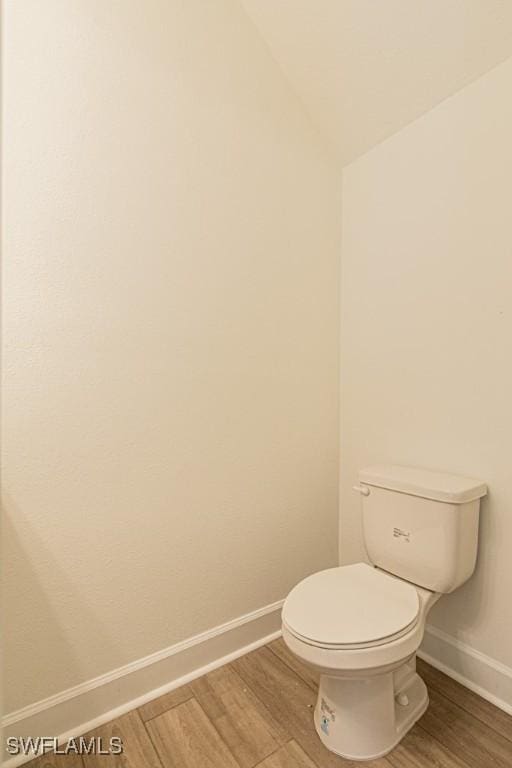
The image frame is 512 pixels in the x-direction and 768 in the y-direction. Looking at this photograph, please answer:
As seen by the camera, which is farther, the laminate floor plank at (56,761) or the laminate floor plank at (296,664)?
the laminate floor plank at (296,664)

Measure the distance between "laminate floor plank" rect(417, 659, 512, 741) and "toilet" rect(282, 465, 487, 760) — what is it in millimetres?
113

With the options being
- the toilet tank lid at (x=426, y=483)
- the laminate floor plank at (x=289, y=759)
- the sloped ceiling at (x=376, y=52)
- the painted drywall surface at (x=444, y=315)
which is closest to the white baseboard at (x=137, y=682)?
the laminate floor plank at (x=289, y=759)

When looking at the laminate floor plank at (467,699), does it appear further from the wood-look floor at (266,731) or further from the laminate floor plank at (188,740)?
the laminate floor plank at (188,740)

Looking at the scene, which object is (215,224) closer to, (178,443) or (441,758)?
(178,443)

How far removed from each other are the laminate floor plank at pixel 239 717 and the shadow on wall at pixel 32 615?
0.43 m

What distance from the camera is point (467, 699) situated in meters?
1.32

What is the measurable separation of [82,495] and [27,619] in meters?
0.36

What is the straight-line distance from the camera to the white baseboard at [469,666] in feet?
4.22

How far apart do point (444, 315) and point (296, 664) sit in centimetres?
140

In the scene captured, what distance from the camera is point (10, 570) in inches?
44.5

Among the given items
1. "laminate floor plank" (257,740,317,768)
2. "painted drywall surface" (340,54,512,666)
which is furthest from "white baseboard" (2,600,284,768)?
"painted drywall surface" (340,54,512,666)

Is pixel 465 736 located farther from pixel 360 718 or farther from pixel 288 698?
pixel 288 698

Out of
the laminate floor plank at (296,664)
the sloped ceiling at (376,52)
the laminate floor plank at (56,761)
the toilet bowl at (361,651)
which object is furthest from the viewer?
the laminate floor plank at (296,664)

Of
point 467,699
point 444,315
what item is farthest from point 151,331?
point 467,699
